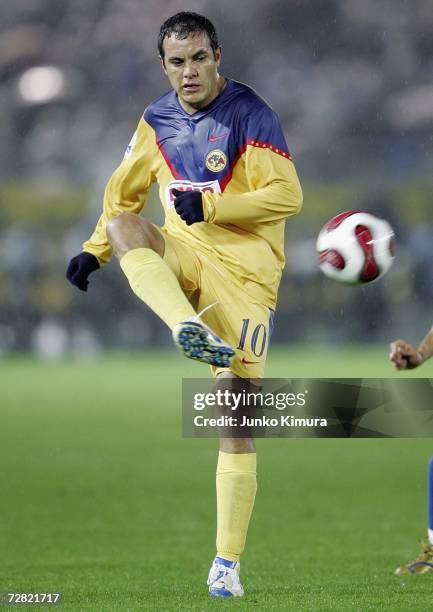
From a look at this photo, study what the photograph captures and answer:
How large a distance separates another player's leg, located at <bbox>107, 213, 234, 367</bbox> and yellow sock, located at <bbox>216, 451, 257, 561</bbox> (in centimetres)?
67

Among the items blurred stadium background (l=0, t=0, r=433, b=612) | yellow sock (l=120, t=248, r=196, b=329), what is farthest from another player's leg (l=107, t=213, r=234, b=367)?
blurred stadium background (l=0, t=0, r=433, b=612)

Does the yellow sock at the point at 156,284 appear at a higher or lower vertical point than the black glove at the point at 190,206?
lower

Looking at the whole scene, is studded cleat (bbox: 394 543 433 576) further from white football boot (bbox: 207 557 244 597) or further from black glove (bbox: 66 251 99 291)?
black glove (bbox: 66 251 99 291)

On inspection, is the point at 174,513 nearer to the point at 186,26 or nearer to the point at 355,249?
the point at 355,249

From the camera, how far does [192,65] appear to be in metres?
4.48

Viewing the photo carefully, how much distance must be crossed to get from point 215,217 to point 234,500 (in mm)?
1098

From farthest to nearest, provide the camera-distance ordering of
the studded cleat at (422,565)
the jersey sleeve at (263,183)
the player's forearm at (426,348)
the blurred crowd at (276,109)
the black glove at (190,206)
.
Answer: the blurred crowd at (276,109)
the studded cleat at (422,565)
the jersey sleeve at (263,183)
the black glove at (190,206)
the player's forearm at (426,348)

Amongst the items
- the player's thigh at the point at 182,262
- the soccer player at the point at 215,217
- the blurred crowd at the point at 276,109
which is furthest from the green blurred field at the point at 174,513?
the blurred crowd at the point at 276,109

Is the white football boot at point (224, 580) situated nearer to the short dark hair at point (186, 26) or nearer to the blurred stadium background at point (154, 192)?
the short dark hair at point (186, 26)

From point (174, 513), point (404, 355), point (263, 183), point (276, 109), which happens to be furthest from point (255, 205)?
point (276, 109)

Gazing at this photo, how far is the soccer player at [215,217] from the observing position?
14.3 ft

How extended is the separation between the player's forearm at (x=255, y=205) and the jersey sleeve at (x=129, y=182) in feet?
1.72

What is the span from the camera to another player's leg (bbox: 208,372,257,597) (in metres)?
4.40

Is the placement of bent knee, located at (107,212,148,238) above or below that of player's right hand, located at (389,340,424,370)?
above
